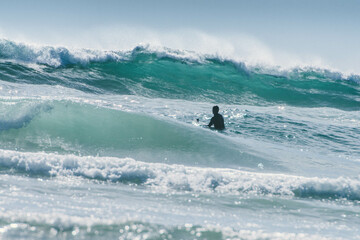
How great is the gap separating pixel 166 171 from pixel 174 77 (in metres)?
13.7

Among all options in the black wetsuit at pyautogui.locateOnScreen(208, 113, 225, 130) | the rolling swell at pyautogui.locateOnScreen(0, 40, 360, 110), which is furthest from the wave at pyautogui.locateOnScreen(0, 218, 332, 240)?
the rolling swell at pyautogui.locateOnScreen(0, 40, 360, 110)

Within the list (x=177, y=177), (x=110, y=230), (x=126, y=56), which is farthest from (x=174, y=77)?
(x=110, y=230)

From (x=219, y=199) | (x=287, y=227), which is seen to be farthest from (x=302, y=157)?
(x=287, y=227)

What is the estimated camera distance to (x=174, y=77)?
1784cm

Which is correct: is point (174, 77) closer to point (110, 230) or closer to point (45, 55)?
point (45, 55)

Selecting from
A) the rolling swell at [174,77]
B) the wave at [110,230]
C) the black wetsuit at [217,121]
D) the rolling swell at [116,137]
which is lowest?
the wave at [110,230]

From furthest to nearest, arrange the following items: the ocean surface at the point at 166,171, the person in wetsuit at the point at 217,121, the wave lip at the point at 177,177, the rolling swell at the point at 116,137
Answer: the person in wetsuit at the point at 217,121, the rolling swell at the point at 116,137, the wave lip at the point at 177,177, the ocean surface at the point at 166,171

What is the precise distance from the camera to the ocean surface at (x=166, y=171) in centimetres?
270

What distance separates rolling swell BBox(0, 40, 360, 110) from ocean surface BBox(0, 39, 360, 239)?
1.19 meters

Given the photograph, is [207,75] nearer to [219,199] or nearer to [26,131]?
[26,131]

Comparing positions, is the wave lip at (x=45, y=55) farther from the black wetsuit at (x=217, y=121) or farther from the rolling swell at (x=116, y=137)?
the rolling swell at (x=116, y=137)

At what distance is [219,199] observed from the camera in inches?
148

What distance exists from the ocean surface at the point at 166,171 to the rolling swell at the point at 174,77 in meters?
1.19

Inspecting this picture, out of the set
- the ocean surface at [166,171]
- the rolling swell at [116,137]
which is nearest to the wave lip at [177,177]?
the ocean surface at [166,171]
